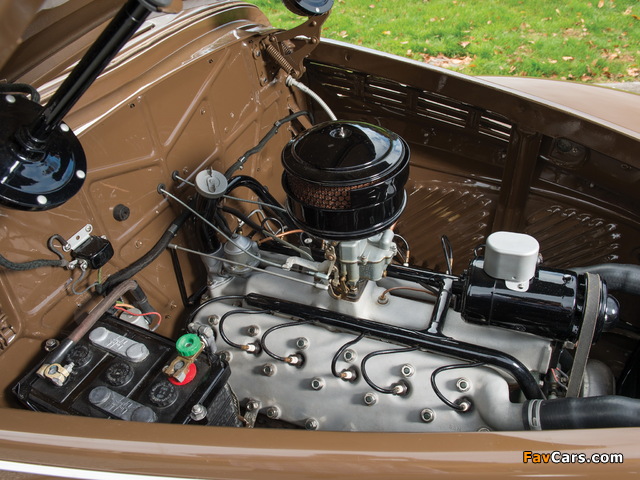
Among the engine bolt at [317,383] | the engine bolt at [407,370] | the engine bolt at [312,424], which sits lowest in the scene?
the engine bolt at [312,424]

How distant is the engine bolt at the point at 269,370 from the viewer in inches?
59.8

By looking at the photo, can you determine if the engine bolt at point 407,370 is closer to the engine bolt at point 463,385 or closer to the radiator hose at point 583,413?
the engine bolt at point 463,385

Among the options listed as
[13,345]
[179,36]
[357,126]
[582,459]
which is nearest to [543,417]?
[582,459]

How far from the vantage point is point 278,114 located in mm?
2205

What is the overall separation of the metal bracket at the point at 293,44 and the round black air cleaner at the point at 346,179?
0.78 m

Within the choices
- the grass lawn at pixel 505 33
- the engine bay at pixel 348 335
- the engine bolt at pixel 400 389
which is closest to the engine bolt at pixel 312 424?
the engine bay at pixel 348 335

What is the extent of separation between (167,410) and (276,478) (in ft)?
1.35

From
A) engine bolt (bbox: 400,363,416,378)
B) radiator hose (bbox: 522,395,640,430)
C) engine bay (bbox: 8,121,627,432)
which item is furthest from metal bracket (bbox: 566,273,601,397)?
engine bolt (bbox: 400,363,416,378)

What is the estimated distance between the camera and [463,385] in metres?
1.34

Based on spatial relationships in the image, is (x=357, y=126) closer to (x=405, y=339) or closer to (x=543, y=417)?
(x=405, y=339)

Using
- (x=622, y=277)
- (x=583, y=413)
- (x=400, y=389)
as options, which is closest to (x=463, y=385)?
(x=400, y=389)

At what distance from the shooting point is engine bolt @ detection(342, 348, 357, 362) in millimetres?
1445

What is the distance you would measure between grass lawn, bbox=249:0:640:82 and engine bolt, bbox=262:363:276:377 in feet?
12.4

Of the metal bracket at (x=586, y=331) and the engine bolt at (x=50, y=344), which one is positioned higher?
the metal bracket at (x=586, y=331)
